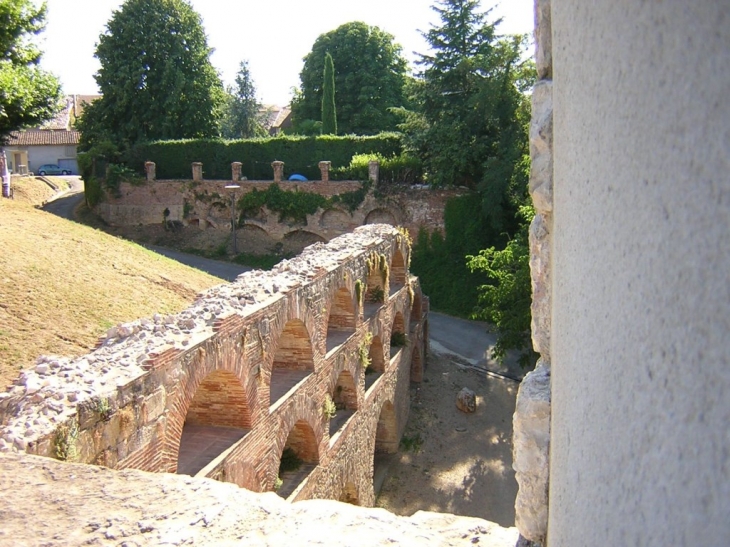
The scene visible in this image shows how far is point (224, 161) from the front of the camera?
3194cm

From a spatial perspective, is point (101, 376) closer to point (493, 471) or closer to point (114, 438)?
point (114, 438)

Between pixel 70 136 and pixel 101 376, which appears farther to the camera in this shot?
pixel 70 136

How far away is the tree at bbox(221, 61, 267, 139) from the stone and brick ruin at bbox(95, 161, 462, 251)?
18.7m

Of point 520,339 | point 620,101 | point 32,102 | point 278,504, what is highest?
point 32,102

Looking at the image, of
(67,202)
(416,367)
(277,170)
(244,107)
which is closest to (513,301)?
(416,367)

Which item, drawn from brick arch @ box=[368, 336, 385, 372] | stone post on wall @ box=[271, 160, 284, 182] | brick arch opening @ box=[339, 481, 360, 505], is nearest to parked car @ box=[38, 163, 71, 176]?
stone post on wall @ box=[271, 160, 284, 182]

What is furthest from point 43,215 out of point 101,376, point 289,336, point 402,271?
point 101,376

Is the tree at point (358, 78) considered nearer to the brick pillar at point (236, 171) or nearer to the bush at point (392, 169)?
the brick pillar at point (236, 171)

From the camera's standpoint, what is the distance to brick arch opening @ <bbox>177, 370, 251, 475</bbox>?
28.7 ft

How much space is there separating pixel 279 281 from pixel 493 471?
24.9 ft

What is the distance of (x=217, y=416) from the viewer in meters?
9.23

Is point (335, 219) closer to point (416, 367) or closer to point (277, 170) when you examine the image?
point (277, 170)

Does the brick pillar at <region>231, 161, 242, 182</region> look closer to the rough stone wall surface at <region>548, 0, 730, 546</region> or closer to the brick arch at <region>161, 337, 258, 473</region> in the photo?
the brick arch at <region>161, 337, 258, 473</region>

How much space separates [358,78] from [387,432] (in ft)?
88.3
